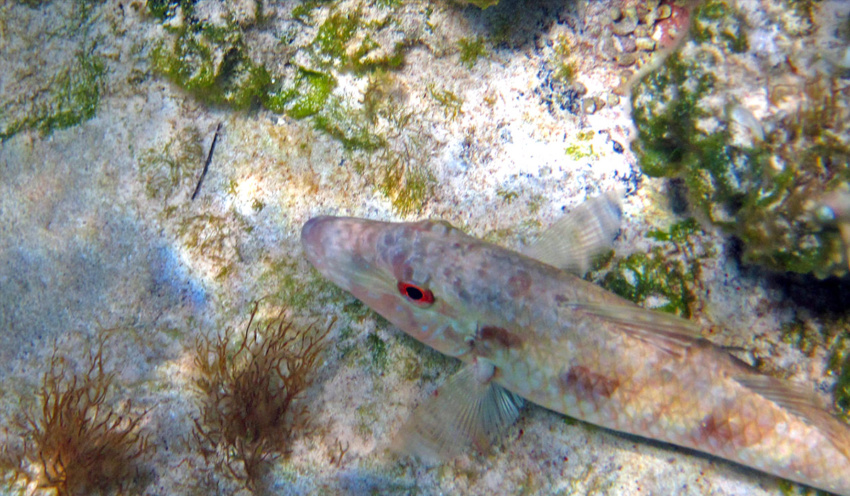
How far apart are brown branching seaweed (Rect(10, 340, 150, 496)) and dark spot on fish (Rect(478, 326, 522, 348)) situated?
7.78ft

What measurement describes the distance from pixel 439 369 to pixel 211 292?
1801 mm

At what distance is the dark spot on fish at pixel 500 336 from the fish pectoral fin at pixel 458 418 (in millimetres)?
217

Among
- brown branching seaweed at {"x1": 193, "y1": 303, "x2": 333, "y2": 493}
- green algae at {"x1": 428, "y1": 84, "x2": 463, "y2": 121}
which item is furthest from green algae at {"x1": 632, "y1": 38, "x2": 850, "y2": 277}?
brown branching seaweed at {"x1": 193, "y1": 303, "x2": 333, "y2": 493}

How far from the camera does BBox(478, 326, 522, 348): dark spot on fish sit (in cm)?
256

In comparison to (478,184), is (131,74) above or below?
above

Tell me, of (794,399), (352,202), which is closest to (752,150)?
(794,399)

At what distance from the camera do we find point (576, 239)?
3.01m

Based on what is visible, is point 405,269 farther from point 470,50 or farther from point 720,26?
point 720,26

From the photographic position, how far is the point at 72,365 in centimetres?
303

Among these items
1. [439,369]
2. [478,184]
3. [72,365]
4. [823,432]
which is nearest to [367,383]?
[439,369]

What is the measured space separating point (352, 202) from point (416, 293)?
1.09 metres

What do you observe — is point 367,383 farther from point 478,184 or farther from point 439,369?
point 478,184

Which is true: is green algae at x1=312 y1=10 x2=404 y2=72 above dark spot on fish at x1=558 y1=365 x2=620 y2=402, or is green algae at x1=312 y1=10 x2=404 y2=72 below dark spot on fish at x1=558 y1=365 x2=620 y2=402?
above

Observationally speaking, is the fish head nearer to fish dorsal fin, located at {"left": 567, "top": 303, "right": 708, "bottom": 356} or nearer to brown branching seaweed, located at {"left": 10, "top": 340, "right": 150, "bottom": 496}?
fish dorsal fin, located at {"left": 567, "top": 303, "right": 708, "bottom": 356}
